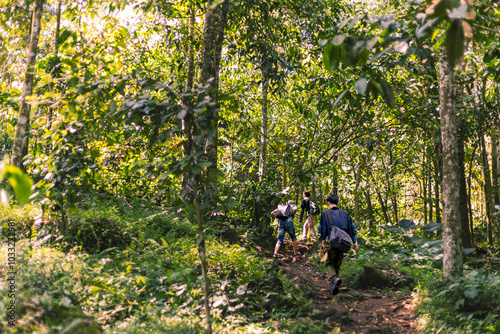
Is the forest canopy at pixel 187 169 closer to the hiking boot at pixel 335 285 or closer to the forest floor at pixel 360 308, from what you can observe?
the forest floor at pixel 360 308

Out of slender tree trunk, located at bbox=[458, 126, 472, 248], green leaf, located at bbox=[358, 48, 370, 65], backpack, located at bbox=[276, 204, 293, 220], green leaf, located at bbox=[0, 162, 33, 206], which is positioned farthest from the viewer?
slender tree trunk, located at bbox=[458, 126, 472, 248]

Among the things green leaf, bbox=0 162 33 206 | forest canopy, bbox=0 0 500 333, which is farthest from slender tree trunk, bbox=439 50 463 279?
green leaf, bbox=0 162 33 206

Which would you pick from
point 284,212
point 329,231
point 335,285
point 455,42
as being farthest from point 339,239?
point 455,42

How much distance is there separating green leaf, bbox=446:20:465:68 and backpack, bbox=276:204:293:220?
297 inches

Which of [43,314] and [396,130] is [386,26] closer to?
[43,314]

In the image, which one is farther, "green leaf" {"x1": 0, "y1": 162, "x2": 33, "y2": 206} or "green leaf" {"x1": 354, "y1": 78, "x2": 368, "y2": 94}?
"green leaf" {"x1": 354, "y1": 78, "x2": 368, "y2": 94}

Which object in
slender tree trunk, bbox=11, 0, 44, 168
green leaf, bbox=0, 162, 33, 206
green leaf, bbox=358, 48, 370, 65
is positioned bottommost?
green leaf, bbox=0, 162, 33, 206

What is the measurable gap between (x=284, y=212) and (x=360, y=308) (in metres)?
3.52

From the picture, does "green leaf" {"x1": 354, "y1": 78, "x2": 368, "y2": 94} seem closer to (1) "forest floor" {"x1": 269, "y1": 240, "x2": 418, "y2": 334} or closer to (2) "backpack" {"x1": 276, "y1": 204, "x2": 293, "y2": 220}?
(1) "forest floor" {"x1": 269, "y1": 240, "x2": 418, "y2": 334}

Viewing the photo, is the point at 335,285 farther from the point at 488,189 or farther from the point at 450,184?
the point at 488,189

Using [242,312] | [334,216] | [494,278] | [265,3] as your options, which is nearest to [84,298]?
[242,312]

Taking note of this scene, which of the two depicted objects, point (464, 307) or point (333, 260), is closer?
point (464, 307)

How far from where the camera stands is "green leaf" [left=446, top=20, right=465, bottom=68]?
179 cm

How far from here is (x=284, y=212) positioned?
9.22 m
